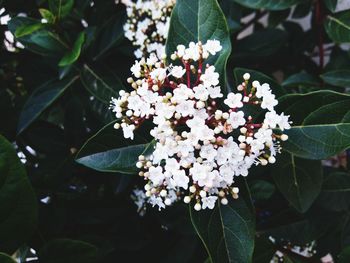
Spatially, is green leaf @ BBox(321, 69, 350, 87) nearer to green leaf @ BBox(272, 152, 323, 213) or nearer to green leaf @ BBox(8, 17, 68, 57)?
green leaf @ BBox(272, 152, 323, 213)

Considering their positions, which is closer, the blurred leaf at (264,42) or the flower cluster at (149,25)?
the flower cluster at (149,25)

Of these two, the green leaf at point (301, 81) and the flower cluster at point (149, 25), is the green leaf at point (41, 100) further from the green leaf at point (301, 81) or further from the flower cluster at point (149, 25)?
the green leaf at point (301, 81)

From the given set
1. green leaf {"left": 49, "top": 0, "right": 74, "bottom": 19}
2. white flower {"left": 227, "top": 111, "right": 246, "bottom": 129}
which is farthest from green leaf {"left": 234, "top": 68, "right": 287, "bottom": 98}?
green leaf {"left": 49, "top": 0, "right": 74, "bottom": 19}

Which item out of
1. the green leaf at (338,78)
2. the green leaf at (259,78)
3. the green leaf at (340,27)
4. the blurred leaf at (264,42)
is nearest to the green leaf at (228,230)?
the green leaf at (259,78)

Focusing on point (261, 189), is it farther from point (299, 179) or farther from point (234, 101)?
point (234, 101)

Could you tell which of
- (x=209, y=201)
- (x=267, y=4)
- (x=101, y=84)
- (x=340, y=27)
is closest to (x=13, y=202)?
(x=209, y=201)

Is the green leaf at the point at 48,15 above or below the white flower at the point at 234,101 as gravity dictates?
above

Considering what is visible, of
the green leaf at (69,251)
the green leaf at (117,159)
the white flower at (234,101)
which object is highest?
the white flower at (234,101)
